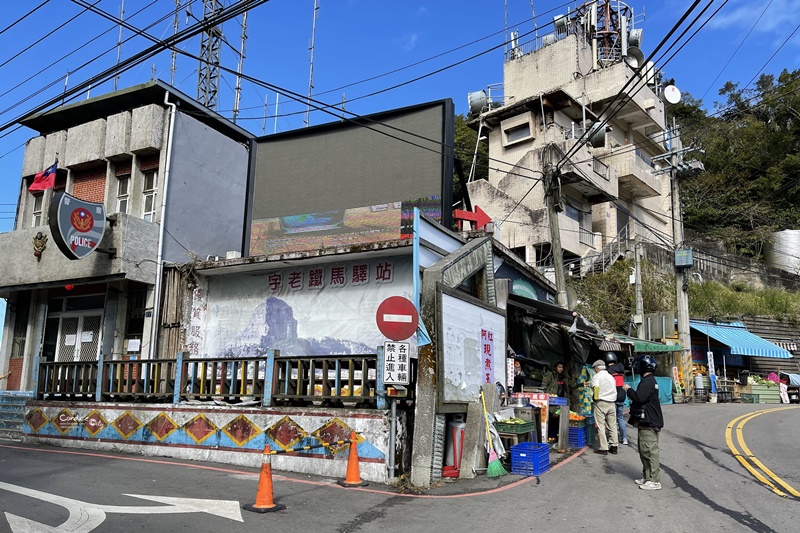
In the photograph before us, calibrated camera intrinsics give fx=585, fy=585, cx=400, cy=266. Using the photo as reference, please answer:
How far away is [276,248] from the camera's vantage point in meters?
17.3

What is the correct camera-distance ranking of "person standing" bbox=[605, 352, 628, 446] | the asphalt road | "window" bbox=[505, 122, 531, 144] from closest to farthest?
the asphalt road → "person standing" bbox=[605, 352, 628, 446] → "window" bbox=[505, 122, 531, 144]

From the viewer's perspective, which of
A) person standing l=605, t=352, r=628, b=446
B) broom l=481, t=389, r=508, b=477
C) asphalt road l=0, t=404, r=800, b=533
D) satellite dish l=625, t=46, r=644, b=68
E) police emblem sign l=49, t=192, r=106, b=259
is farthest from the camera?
satellite dish l=625, t=46, r=644, b=68

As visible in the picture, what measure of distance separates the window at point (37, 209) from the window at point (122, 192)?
360cm

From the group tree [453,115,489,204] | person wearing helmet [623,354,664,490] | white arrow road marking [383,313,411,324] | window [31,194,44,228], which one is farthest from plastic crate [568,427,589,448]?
tree [453,115,489,204]

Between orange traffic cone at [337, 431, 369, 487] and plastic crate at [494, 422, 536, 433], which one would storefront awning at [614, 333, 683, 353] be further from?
orange traffic cone at [337, 431, 369, 487]

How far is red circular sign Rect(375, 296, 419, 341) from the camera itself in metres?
8.52

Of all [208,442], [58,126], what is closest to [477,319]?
[208,442]

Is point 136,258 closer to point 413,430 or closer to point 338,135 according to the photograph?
point 338,135

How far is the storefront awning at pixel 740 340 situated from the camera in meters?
28.6

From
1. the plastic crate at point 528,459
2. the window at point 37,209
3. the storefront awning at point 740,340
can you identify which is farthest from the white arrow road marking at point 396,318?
the storefront awning at point 740,340

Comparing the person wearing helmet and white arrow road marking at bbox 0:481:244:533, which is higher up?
the person wearing helmet

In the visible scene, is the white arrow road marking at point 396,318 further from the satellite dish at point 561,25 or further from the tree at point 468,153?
the satellite dish at point 561,25

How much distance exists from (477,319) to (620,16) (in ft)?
136

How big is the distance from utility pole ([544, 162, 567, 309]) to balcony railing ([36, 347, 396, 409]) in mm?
8620
